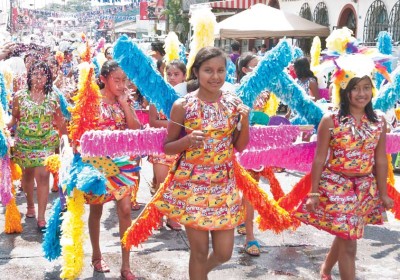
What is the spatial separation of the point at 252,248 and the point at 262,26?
375 inches

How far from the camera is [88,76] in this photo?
11.8ft

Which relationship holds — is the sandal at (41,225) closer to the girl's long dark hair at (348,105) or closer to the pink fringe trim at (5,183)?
the pink fringe trim at (5,183)

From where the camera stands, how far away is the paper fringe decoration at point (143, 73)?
3064 millimetres

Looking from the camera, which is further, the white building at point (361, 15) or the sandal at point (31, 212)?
the white building at point (361, 15)

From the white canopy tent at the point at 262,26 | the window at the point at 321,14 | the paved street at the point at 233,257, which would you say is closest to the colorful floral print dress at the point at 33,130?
the paved street at the point at 233,257

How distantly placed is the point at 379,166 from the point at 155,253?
1.96 m

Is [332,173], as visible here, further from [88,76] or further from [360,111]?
→ [88,76]

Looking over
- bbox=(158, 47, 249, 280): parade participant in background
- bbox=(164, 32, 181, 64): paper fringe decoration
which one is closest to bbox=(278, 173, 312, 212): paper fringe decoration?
bbox=(158, 47, 249, 280): parade participant in background

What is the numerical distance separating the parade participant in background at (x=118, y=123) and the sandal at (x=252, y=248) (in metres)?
1.03

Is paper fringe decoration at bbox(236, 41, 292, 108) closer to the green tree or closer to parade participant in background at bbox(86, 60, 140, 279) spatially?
parade participant in background at bbox(86, 60, 140, 279)

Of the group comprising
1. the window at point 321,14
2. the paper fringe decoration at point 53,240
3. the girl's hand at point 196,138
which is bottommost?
the paper fringe decoration at point 53,240

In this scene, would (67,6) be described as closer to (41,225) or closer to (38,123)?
(38,123)

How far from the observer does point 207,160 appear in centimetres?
301

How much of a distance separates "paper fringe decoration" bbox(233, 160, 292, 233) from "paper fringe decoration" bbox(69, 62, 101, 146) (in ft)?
3.45
